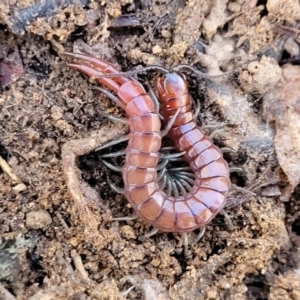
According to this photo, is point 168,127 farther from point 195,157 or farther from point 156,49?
point 156,49

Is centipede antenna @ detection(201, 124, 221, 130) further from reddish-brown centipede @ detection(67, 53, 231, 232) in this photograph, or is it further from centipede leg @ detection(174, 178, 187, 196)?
centipede leg @ detection(174, 178, 187, 196)

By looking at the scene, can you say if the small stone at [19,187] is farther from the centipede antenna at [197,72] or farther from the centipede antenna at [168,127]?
the centipede antenna at [197,72]

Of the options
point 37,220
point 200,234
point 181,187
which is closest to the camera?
point 37,220

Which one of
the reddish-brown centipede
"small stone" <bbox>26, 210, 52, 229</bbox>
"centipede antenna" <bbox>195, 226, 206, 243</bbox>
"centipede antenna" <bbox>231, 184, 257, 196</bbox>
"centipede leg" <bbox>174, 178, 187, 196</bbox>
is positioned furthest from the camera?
"centipede leg" <bbox>174, 178, 187, 196</bbox>

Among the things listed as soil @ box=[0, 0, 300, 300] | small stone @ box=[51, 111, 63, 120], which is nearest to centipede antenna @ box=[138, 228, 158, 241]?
soil @ box=[0, 0, 300, 300]

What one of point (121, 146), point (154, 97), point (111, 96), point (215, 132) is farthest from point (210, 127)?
point (111, 96)

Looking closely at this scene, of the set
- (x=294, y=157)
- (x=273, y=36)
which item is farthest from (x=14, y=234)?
(x=273, y=36)

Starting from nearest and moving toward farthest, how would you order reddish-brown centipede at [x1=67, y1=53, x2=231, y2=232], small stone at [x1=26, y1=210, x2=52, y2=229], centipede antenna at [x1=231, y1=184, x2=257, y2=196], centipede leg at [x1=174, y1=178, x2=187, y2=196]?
small stone at [x1=26, y1=210, x2=52, y2=229] < reddish-brown centipede at [x1=67, y1=53, x2=231, y2=232] < centipede antenna at [x1=231, y1=184, x2=257, y2=196] < centipede leg at [x1=174, y1=178, x2=187, y2=196]

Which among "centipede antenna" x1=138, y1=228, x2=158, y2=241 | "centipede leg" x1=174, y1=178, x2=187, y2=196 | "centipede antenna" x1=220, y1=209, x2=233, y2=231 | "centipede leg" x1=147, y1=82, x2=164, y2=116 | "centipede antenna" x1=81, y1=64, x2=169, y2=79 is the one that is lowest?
"centipede antenna" x1=138, y1=228, x2=158, y2=241
